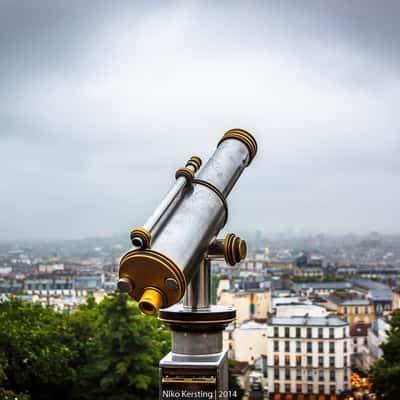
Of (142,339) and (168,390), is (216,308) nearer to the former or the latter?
(168,390)

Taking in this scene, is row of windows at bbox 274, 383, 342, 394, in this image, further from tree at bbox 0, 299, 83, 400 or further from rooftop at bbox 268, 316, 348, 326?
tree at bbox 0, 299, 83, 400

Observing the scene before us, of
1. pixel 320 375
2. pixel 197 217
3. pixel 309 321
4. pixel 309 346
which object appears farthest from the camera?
pixel 309 321

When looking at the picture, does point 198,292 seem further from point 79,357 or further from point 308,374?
point 308,374

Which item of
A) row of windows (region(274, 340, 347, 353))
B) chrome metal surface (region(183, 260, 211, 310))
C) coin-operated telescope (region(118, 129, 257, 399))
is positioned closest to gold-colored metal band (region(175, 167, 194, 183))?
coin-operated telescope (region(118, 129, 257, 399))

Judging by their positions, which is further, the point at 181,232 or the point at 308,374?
the point at 308,374

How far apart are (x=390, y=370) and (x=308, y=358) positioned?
2476cm

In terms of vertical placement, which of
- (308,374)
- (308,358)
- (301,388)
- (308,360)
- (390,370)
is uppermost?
(308,358)

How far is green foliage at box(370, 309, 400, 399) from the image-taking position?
2688 centimetres

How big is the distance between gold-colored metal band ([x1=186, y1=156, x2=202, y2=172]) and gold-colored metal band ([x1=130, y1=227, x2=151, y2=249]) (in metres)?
1.45

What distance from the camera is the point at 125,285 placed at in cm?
Result: 441

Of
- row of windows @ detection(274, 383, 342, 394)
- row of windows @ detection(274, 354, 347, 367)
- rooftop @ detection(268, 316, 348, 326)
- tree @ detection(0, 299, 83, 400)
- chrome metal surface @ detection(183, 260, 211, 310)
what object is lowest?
chrome metal surface @ detection(183, 260, 211, 310)

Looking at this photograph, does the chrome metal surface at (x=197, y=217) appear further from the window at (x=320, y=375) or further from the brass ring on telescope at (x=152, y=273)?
the window at (x=320, y=375)

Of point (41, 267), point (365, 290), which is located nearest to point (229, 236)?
point (365, 290)

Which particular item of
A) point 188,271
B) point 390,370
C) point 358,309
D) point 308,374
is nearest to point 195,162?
point 188,271
